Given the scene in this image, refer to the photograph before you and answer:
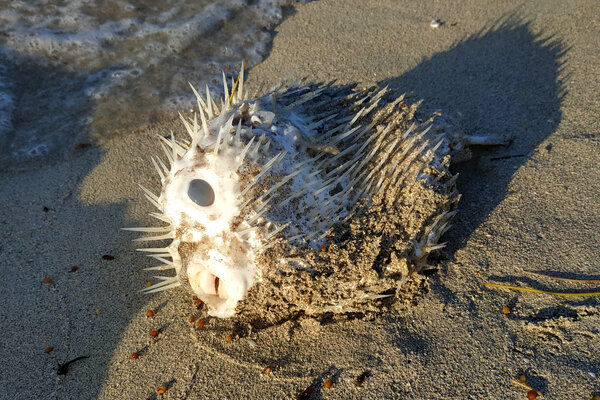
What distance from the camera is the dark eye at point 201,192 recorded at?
2219mm

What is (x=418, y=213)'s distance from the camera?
2604mm

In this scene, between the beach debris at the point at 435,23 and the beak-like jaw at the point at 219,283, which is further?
the beach debris at the point at 435,23

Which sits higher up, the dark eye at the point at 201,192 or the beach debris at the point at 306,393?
the dark eye at the point at 201,192

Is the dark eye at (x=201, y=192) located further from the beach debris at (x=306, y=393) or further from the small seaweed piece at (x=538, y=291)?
the small seaweed piece at (x=538, y=291)

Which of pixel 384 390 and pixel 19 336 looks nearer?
pixel 384 390

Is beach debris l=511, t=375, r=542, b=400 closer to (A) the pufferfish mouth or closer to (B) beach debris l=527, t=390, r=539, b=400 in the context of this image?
(B) beach debris l=527, t=390, r=539, b=400

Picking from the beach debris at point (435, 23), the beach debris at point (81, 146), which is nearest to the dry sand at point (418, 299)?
the beach debris at point (81, 146)

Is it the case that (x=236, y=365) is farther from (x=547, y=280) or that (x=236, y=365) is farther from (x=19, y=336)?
(x=547, y=280)

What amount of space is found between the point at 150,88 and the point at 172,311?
2.87m

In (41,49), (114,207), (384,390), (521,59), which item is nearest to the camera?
(384,390)

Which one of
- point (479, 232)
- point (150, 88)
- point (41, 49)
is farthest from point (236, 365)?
point (41, 49)

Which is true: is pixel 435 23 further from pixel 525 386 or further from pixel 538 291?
pixel 525 386

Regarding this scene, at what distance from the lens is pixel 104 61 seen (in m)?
5.34

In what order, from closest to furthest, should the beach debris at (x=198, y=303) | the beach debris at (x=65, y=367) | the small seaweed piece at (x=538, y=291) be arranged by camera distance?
the small seaweed piece at (x=538, y=291), the beach debris at (x=65, y=367), the beach debris at (x=198, y=303)
